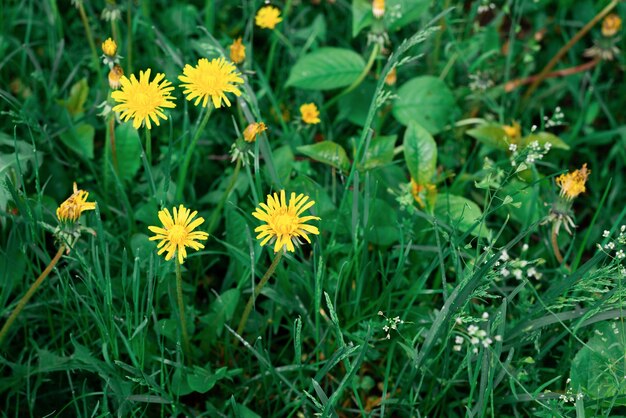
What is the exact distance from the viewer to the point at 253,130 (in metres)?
1.44

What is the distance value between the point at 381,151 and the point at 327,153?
156 millimetres

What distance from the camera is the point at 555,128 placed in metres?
2.33

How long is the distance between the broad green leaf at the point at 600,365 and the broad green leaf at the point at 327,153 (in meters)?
0.68

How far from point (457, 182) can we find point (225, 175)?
63 centimetres

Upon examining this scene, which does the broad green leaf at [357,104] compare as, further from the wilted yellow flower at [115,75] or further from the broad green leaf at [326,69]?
the wilted yellow flower at [115,75]

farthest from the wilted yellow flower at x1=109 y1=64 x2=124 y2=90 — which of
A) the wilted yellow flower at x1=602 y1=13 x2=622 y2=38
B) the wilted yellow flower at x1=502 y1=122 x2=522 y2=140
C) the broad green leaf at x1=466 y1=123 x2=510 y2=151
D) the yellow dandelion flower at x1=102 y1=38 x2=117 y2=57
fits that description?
the wilted yellow flower at x1=602 y1=13 x2=622 y2=38

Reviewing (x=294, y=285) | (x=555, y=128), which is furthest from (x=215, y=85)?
(x=555, y=128)

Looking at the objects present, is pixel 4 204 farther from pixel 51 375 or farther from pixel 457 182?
pixel 457 182

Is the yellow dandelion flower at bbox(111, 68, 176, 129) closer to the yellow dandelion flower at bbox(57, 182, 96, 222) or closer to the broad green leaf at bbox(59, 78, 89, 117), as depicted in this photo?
the yellow dandelion flower at bbox(57, 182, 96, 222)

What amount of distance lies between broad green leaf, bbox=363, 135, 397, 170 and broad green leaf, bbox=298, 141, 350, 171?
0.07 metres

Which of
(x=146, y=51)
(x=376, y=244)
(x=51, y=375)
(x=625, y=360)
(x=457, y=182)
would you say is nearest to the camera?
(x=625, y=360)

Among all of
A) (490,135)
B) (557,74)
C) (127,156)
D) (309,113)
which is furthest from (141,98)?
(557,74)

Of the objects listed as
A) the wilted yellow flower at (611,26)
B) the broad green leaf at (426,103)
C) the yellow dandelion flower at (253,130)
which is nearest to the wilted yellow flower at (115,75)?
the yellow dandelion flower at (253,130)

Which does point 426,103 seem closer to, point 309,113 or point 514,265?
point 309,113
